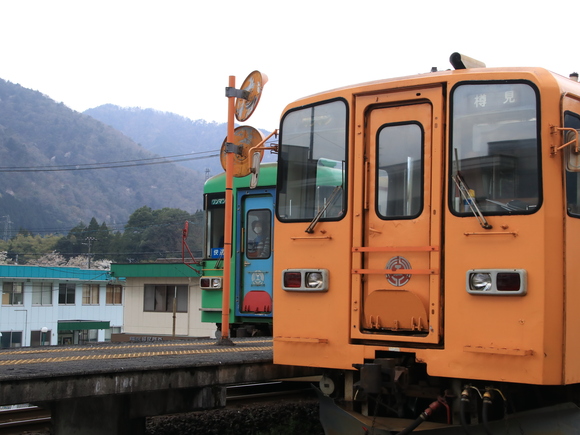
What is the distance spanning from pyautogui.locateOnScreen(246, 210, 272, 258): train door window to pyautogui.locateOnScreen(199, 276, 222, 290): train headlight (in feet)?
2.45

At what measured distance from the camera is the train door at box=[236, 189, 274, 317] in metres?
11.4

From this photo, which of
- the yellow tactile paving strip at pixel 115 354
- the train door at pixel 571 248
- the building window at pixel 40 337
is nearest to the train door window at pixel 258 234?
the yellow tactile paving strip at pixel 115 354

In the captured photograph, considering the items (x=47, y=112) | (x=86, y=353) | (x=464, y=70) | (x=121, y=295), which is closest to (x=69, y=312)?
(x=121, y=295)

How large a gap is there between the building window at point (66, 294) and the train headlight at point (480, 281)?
45.5 metres

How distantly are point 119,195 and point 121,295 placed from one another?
110 metres

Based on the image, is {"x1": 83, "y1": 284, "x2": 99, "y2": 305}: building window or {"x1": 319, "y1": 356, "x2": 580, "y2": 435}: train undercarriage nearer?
{"x1": 319, "y1": 356, "x2": 580, "y2": 435}: train undercarriage

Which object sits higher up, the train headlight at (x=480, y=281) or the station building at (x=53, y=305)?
the train headlight at (x=480, y=281)

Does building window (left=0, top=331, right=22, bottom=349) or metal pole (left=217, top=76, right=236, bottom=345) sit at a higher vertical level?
metal pole (left=217, top=76, right=236, bottom=345)

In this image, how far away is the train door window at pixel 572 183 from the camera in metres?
5.28

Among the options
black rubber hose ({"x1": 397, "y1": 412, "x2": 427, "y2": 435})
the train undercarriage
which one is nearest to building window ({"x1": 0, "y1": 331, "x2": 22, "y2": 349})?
the train undercarriage

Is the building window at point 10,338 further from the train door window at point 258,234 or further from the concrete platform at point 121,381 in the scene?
the concrete platform at point 121,381

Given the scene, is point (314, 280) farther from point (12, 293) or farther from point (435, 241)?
point (12, 293)

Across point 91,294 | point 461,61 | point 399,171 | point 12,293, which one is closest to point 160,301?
point 12,293

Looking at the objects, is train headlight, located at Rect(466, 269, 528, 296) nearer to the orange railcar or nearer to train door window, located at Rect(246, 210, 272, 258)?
the orange railcar
